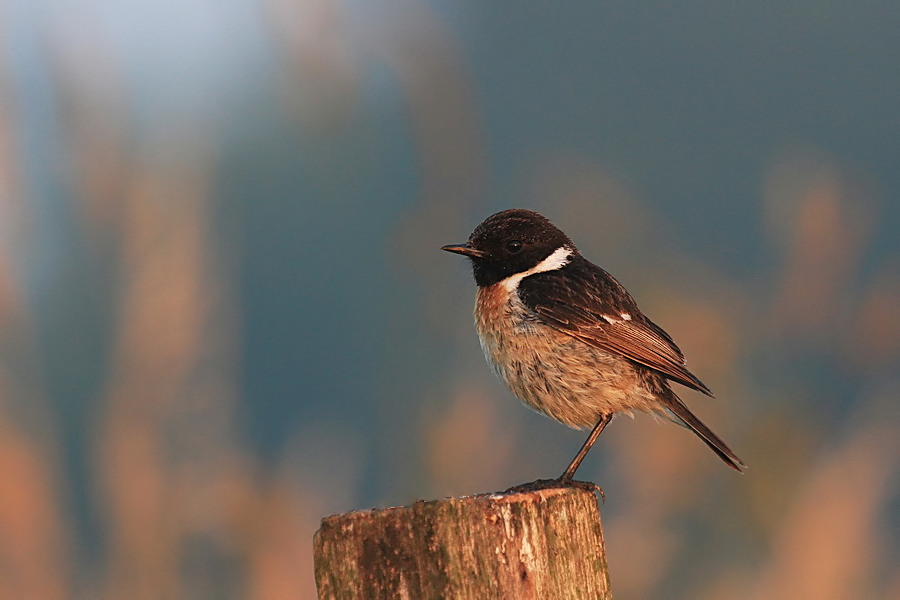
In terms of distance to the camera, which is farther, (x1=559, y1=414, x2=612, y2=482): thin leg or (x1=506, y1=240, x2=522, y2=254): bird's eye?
(x1=506, y1=240, x2=522, y2=254): bird's eye

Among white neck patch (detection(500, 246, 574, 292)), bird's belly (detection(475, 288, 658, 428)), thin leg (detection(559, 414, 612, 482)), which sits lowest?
thin leg (detection(559, 414, 612, 482))

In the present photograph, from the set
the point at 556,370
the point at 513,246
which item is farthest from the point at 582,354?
the point at 513,246

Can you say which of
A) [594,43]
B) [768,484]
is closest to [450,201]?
[768,484]

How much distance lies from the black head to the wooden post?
8.21 feet

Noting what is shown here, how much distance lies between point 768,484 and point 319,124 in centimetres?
248

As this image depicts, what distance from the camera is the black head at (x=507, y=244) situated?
17.1ft

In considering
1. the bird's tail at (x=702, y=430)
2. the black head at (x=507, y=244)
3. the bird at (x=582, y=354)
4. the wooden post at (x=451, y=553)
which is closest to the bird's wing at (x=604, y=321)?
the bird at (x=582, y=354)

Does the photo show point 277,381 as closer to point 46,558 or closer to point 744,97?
point 46,558

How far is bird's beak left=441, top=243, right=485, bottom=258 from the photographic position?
4977mm

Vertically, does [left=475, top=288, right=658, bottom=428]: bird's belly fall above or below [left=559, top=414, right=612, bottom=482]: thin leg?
above

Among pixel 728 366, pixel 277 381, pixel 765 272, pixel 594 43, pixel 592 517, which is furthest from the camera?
pixel 594 43

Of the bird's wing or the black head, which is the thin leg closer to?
the bird's wing

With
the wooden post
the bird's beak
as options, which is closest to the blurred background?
the bird's beak

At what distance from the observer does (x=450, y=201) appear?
4.94 m
